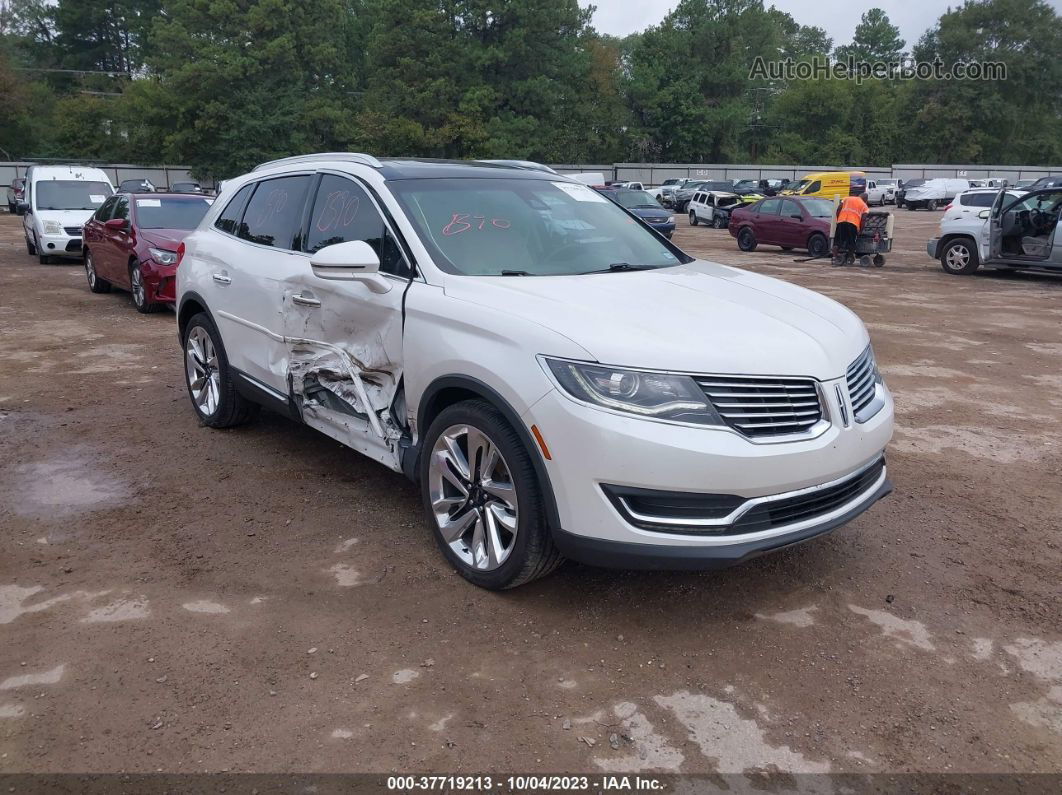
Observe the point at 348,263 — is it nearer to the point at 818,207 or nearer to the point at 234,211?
the point at 234,211

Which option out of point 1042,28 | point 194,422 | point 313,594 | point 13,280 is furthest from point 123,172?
point 1042,28

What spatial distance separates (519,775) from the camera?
2.69 metres

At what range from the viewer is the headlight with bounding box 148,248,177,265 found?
10930 mm

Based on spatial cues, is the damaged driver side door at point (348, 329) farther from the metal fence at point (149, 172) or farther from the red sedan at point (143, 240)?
the metal fence at point (149, 172)

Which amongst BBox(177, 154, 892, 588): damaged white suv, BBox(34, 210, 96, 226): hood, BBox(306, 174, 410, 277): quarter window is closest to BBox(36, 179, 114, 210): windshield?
BBox(34, 210, 96, 226): hood

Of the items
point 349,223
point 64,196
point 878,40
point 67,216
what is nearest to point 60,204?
point 64,196

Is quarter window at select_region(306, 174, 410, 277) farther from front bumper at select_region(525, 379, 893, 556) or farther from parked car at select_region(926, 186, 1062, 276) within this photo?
parked car at select_region(926, 186, 1062, 276)

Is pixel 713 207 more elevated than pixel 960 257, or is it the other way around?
pixel 713 207

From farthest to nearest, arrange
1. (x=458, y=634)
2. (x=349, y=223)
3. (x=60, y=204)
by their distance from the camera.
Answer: (x=60, y=204), (x=349, y=223), (x=458, y=634)

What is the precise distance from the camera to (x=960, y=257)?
56.7 feet

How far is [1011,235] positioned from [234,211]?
1505 cm

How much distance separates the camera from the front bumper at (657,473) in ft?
10.3

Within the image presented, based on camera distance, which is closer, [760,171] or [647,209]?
[647,209]

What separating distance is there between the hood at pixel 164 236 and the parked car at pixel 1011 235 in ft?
45.6
